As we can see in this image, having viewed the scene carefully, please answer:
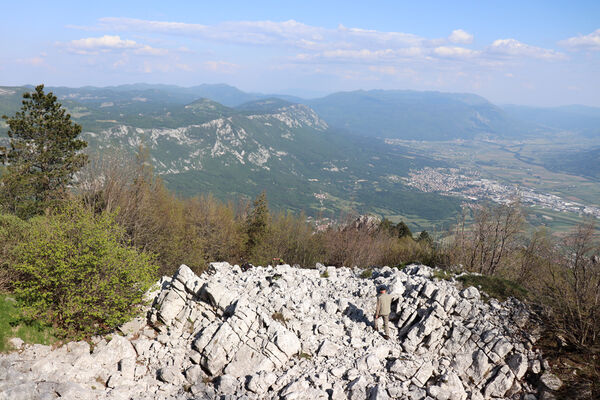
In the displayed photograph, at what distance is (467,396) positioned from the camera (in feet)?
45.3

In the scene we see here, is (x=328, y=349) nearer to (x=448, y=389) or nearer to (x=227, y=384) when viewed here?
(x=227, y=384)

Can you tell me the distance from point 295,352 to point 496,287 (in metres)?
12.1

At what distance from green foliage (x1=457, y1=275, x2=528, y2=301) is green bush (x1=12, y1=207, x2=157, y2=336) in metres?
18.1

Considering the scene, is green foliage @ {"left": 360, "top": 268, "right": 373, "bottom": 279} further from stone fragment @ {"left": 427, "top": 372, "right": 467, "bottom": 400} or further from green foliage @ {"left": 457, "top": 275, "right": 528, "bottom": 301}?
stone fragment @ {"left": 427, "top": 372, "right": 467, "bottom": 400}

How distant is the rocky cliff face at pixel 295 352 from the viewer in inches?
530

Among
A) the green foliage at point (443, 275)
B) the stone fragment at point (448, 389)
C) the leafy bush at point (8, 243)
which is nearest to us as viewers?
the stone fragment at point (448, 389)

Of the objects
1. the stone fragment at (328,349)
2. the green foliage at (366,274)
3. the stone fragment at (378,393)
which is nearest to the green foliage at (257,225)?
the green foliage at (366,274)

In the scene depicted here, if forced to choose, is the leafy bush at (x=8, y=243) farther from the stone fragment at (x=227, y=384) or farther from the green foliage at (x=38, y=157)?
the stone fragment at (x=227, y=384)

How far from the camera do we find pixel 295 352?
1551 cm

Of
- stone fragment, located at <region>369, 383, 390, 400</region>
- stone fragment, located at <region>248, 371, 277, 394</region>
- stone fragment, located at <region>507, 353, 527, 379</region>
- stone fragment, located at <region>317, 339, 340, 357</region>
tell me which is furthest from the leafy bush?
stone fragment, located at <region>507, 353, 527, 379</region>

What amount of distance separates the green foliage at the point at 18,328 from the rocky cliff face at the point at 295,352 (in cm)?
52

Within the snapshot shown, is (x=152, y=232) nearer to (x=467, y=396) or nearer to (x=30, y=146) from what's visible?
(x=30, y=146)

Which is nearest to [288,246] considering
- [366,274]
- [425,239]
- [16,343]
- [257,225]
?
[257,225]

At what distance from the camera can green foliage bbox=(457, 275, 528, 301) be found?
17641 millimetres
